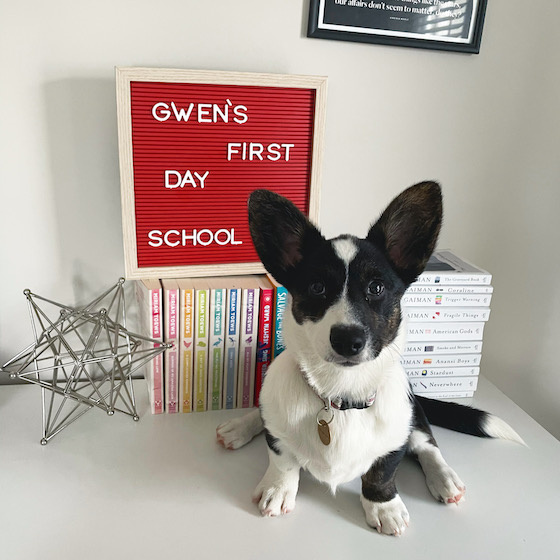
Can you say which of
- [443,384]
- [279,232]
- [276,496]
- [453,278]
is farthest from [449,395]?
[279,232]

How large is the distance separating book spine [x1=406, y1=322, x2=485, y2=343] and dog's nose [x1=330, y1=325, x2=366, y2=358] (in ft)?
1.27

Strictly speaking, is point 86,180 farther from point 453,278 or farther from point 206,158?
point 453,278

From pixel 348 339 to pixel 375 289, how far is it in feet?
0.29

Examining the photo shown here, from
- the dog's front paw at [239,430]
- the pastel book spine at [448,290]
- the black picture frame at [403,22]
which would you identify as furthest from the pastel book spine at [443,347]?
the black picture frame at [403,22]

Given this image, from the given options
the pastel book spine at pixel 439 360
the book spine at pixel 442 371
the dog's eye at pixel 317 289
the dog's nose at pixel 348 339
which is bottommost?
the book spine at pixel 442 371

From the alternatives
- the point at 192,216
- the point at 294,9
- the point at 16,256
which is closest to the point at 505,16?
the point at 294,9

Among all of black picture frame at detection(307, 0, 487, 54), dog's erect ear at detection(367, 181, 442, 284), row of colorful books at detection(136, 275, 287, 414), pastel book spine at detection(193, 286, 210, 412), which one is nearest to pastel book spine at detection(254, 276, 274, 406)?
row of colorful books at detection(136, 275, 287, 414)

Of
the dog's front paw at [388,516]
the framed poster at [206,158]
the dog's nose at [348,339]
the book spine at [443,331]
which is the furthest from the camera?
the book spine at [443,331]

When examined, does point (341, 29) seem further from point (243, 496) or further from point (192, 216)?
point (243, 496)

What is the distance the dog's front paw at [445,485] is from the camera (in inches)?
33.2

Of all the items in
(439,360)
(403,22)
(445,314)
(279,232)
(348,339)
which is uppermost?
(403,22)

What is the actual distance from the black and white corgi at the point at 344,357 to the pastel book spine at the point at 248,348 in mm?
178

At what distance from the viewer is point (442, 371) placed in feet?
3.63

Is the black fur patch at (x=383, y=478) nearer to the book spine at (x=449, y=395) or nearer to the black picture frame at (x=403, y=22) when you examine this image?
the book spine at (x=449, y=395)
